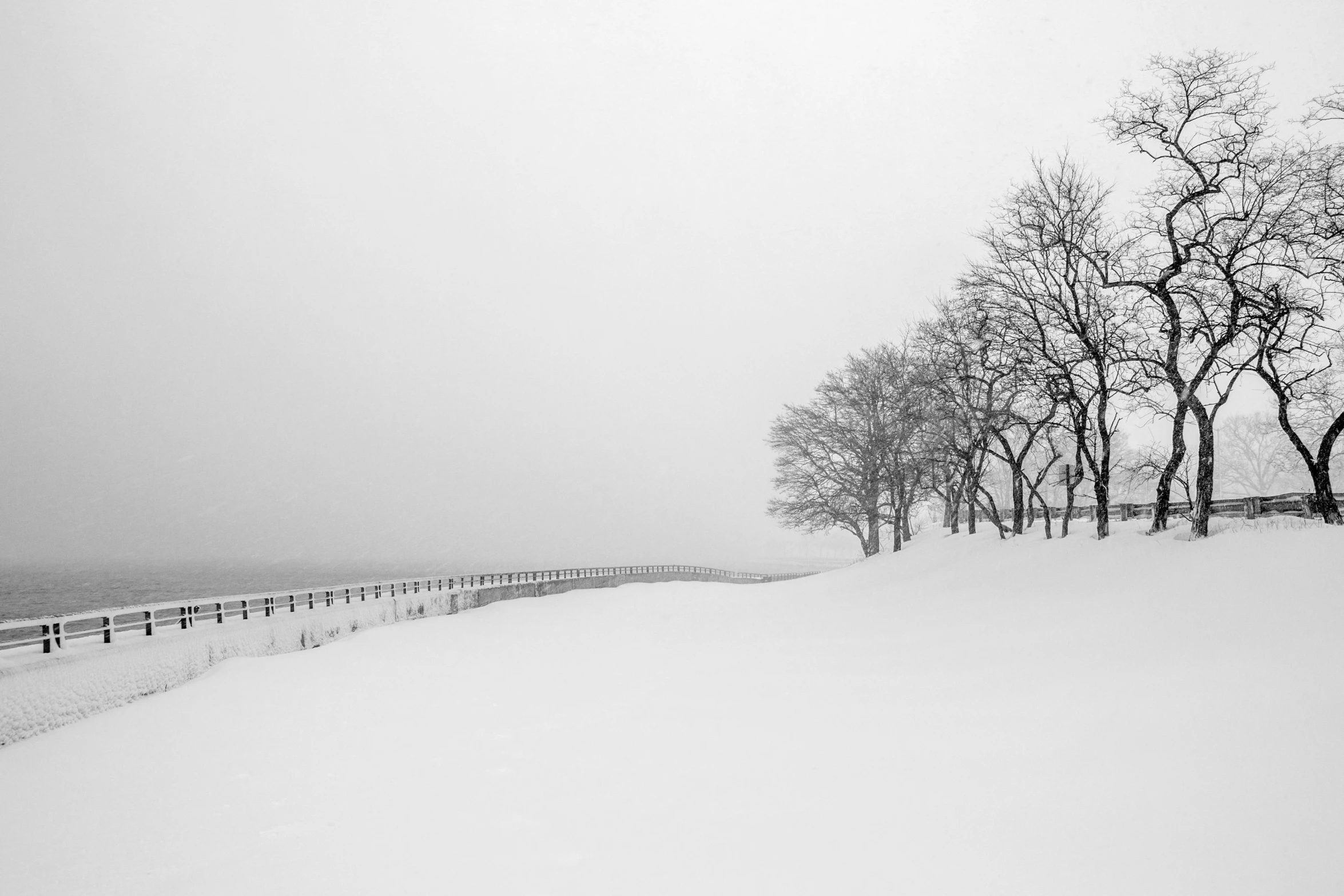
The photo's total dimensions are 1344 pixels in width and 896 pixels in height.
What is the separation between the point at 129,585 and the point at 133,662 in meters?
104

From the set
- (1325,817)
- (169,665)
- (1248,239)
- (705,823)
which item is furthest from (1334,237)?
(169,665)

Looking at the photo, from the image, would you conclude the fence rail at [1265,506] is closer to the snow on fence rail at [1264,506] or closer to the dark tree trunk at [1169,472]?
the snow on fence rail at [1264,506]

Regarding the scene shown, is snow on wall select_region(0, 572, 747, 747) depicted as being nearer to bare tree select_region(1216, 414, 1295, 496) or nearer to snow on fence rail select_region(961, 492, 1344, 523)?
snow on fence rail select_region(961, 492, 1344, 523)

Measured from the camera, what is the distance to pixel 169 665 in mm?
15156

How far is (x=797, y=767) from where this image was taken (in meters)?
6.92

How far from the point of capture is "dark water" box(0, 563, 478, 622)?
202 ft

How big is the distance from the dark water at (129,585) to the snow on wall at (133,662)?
35577 mm

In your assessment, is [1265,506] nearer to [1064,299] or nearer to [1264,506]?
[1264,506]

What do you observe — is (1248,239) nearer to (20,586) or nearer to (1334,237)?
(1334,237)

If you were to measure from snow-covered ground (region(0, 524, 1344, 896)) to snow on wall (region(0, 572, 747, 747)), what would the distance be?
80 centimetres

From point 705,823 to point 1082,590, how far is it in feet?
36.5

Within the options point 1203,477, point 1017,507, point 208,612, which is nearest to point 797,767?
point 1203,477

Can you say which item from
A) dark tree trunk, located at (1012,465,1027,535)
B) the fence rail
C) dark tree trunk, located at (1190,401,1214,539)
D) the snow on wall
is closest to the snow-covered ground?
the snow on wall

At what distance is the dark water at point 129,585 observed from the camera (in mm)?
61700
